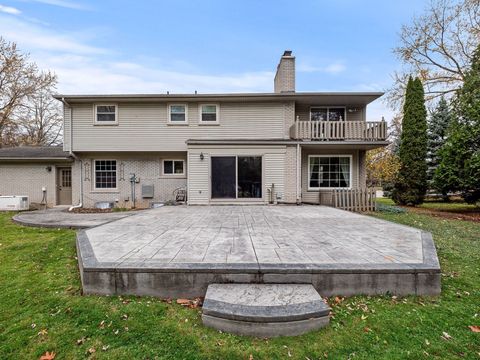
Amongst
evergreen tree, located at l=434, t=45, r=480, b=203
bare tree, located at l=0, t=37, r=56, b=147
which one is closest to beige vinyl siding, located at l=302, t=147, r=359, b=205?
evergreen tree, located at l=434, t=45, r=480, b=203

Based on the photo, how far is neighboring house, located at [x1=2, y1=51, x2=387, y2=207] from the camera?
11289 mm

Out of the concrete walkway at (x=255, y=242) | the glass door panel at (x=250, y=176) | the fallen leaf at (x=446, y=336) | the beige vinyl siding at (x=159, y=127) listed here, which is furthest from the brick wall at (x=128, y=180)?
the fallen leaf at (x=446, y=336)

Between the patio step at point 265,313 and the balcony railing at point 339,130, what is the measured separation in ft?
31.9

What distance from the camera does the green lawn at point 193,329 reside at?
2.24 m

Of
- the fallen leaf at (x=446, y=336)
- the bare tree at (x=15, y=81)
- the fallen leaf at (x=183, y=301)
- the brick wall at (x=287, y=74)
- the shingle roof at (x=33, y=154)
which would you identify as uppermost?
the bare tree at (x=15, y=81)

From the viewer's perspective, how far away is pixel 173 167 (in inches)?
520

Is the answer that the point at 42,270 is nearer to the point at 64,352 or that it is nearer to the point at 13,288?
the point at 13,288

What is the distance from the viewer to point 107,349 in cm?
226

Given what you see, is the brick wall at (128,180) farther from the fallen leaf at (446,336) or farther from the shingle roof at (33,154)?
the fallen leaf at (446,336)

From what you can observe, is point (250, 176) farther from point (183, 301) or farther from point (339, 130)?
point (183, 301)

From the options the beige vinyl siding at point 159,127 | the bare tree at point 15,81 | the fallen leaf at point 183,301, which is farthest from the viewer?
the bare tree at point 15,81

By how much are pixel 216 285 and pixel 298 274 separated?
994 mm

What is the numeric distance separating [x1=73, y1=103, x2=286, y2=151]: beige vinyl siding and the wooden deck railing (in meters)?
3.98

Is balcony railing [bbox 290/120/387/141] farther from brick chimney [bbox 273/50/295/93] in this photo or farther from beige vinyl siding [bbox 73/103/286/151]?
brick chimney [bbox 273/50/295/93]
